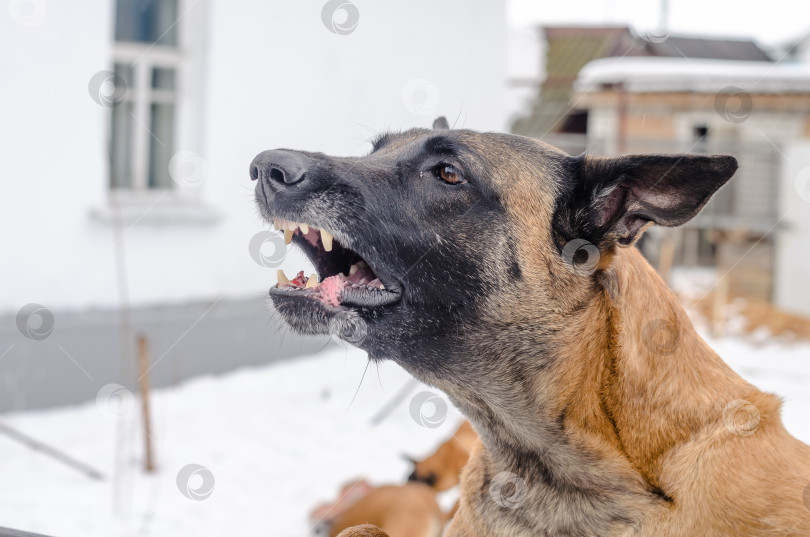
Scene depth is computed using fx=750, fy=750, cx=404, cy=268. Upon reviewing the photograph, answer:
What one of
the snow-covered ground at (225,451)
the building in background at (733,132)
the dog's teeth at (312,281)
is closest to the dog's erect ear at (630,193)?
the dog's teeth at (312,281)

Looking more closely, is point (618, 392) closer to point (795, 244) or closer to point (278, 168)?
point (278, 168)

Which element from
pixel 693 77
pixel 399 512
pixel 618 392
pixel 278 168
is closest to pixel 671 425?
pixel 618 392

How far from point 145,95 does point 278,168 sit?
3901 millimetres

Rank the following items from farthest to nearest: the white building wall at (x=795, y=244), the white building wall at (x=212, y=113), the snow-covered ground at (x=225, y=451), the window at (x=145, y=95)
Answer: the white building wall at (x=795, y=244)
the window at (x=145, y=95)
the white building wall at (x=212, y=113)
the snow-covered ground at (x=225, y=451)

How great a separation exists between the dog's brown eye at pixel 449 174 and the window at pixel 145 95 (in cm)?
363

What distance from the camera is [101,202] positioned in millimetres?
4723

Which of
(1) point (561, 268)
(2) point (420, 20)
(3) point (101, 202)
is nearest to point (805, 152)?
(2) point (420, 20)

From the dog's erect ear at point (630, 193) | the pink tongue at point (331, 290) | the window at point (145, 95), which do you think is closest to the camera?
the dog's erect ear at point (630, 193)

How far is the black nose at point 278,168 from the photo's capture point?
1.58m

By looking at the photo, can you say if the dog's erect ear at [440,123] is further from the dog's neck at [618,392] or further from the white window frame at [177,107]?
the white window frame at [177,107]

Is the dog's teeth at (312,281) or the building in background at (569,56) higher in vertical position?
the building in background at (569,56)

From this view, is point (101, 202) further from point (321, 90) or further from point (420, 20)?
point (420, 20)

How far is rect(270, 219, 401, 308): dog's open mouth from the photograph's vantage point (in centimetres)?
161

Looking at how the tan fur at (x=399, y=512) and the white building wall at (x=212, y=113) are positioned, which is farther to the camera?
the white building wall at (x=212, y=113)
